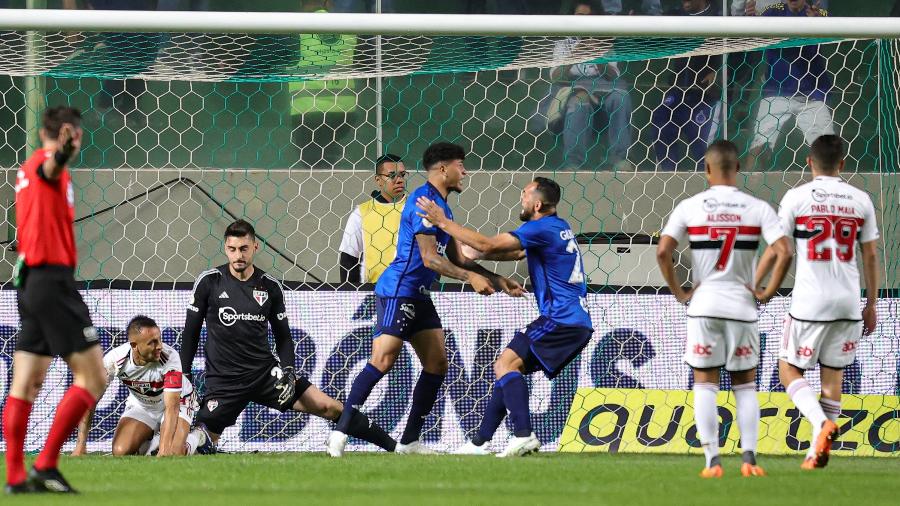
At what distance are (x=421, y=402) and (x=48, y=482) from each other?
319 cm

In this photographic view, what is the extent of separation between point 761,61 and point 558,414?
401 cm

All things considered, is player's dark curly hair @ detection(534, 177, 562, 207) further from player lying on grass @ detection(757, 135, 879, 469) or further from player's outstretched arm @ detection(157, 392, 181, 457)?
player's outstretched arm @ detection(157, 392, 181, 457)

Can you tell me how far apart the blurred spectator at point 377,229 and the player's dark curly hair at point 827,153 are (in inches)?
131

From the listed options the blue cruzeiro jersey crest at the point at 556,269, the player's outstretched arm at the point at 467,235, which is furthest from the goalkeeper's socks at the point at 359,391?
the blue cruzeiro jersey crest at the point at 556,269

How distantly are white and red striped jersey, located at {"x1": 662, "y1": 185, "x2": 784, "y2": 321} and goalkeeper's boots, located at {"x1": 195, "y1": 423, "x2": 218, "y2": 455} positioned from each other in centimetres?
370

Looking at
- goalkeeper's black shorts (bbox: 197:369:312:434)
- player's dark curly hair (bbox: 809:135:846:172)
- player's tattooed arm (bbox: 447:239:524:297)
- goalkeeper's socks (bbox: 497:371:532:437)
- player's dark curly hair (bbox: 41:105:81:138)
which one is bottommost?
goalkeeper's black shorts (bbox: 197:369:312:434)

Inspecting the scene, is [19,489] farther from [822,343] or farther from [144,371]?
[822,343]

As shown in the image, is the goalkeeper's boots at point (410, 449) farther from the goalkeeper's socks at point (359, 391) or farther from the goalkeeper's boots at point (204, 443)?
the goalkeeper's boots at point (204, 443)

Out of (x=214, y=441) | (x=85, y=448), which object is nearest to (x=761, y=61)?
(x=214, y=441)

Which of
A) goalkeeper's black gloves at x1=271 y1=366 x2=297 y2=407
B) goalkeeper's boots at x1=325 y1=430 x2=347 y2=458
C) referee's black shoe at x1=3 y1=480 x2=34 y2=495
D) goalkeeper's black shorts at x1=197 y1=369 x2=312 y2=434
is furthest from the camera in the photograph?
goalkeeper's black shorts at x1=197 y1=369 x2=312 y2=434

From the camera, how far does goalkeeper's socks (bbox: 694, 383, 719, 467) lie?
6383 millimetres

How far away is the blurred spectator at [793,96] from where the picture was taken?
1128 cm

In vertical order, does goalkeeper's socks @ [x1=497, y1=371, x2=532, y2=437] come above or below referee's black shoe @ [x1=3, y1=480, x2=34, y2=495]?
below

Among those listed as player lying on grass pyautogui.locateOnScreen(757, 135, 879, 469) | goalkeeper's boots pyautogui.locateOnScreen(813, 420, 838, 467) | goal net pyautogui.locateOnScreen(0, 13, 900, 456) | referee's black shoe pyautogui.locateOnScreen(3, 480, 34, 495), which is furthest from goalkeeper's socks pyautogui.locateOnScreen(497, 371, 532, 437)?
referee's black shoe pyautogui.locateOnScreen(3, 480, 34, 495)
